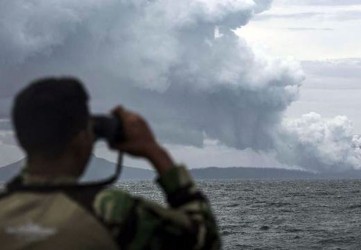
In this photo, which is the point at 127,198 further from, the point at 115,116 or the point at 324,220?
the point at 324,220

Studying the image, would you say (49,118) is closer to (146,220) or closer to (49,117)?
(49,117)

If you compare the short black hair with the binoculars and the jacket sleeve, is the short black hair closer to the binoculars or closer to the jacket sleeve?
the binoculars

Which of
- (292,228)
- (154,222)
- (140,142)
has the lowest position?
(292,228)

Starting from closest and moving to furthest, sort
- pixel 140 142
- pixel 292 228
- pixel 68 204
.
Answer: pixel 68 204, pixel 140 142, pixel 292 228

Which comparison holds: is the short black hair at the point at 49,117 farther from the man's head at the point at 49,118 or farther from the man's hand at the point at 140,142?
the man's hand at the point at 140,142

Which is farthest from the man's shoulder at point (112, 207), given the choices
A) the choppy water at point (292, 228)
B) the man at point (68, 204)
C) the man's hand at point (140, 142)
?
the choppy water at point (292, 228)

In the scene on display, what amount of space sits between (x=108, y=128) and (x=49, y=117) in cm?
22

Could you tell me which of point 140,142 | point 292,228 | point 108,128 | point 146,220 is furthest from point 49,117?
point 292,228

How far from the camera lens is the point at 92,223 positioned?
3.44m

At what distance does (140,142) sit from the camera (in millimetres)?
3609

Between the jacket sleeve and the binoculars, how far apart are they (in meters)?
0.19

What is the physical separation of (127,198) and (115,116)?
311 mm

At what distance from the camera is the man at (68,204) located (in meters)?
3.41

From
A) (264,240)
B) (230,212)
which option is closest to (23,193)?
(264,240)
